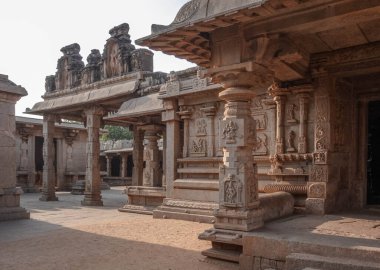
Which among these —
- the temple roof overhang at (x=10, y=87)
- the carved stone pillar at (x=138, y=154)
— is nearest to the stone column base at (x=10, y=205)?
the temple roof overhang at (x=10, y=87)

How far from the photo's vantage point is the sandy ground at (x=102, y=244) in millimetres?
5719

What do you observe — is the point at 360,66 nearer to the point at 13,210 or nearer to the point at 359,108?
the point at 359,108

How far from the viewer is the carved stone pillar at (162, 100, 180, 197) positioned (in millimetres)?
10942

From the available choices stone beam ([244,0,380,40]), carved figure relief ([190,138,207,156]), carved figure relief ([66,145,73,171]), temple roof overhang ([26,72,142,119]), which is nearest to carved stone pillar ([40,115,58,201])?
temple roof overhang ([26,72,142,119])

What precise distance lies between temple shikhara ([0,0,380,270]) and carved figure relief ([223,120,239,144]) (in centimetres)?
2

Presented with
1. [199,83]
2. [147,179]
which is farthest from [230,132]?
[147,179]

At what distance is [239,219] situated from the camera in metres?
5.38

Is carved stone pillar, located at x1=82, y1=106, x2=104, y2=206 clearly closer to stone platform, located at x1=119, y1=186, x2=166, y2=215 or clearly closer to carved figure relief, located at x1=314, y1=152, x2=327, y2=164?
stone platform, located at x1=119, y1=186, x2=166, y2=215

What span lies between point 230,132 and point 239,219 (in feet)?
4.26

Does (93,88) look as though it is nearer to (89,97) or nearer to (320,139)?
(89,97)

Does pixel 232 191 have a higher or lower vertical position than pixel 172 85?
lower

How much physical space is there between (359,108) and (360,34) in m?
2.17

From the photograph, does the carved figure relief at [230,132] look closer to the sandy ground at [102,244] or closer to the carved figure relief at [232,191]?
the carved figure relief at [232,191]

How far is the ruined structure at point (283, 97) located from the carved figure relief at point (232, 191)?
0.6 inches
